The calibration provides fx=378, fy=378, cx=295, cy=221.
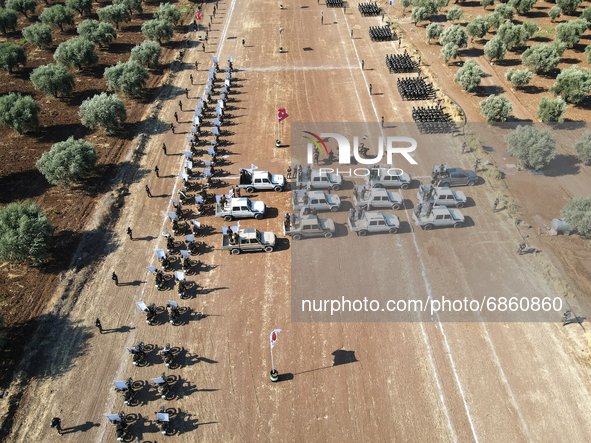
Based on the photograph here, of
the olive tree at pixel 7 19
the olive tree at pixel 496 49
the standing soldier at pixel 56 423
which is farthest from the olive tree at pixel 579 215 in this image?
the olive tree at pixel 7 19

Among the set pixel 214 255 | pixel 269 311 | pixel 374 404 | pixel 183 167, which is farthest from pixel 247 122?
pixel 374 404

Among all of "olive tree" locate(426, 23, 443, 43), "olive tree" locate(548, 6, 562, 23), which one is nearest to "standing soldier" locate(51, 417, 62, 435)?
"olive tree" locate(426, 23, 443, 43)

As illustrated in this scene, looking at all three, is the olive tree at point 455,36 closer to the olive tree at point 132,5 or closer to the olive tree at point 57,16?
the olive tree at point 132,5

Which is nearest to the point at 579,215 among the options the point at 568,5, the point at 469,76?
the point at 469,76

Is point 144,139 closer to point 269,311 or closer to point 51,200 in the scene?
point 51,200

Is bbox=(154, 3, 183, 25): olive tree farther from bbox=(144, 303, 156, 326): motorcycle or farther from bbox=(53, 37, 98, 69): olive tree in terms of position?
bbox=(144, 303, 156, 326): motorcycle

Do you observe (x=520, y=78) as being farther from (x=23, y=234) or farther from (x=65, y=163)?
(x=23, y=234)

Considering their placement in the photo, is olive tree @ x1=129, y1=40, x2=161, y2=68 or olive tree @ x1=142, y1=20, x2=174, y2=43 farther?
olive tree @ x1=142, y1=20, x2=174, y2=43
